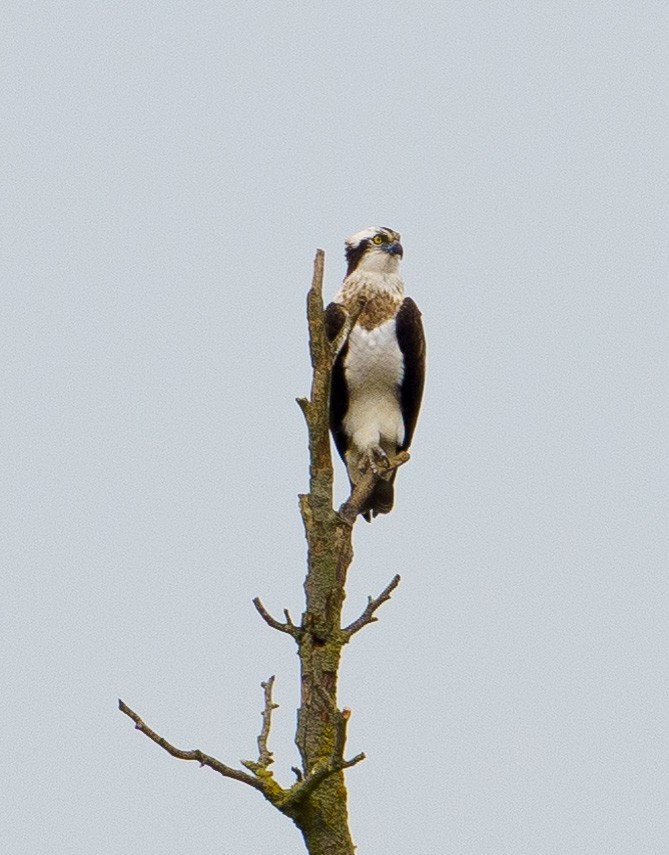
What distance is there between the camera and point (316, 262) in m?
6.12

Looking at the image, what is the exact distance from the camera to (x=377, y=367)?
9.00 meters

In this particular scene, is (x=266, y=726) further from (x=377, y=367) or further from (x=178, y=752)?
(x=377, y=367)

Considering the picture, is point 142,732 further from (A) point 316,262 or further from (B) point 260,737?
(A) point 316,262

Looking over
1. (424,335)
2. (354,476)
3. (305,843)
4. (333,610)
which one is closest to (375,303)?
(424,335)

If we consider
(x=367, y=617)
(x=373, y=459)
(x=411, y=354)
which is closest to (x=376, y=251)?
(x=411, y=354)

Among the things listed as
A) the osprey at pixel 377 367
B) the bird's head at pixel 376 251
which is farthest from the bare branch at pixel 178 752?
the bird's head at pixel 376 251

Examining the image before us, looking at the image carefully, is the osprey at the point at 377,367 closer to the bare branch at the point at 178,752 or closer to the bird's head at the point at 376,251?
the bird's head at the point at 376,251

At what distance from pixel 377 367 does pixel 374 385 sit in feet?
0.44

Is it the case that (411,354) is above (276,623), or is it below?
above

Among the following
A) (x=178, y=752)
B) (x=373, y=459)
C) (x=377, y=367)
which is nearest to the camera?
(x=178, y=752)

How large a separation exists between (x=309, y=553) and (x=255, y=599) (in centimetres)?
46

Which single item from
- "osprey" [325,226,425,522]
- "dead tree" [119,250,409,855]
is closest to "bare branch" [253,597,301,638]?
"dead tree" [119,250,409,855]

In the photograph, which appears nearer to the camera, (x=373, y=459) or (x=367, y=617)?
(x=367, y=617)

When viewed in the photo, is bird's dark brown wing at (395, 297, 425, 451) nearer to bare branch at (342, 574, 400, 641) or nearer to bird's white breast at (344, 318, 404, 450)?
bird's white breast at (344, 318, 404, 450)
